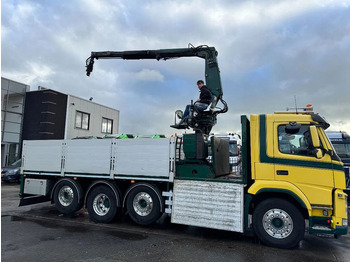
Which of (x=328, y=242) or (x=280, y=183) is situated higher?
(x=280, y=183)

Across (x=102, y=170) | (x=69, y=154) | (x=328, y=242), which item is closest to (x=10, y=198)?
(x=69, y=154)

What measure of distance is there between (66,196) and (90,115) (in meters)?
17.6

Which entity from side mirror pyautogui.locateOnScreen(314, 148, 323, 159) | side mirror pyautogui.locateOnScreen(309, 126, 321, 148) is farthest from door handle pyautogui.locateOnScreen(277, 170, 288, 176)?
side mirror pyautogui.locateOnScreen(309, 126, 321, 148)

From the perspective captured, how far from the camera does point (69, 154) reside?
8297 mm

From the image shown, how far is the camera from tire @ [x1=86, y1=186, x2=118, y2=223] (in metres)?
7.56

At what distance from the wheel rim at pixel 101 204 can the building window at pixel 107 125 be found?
19516 millimetres

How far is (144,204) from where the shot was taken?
720 centimetres

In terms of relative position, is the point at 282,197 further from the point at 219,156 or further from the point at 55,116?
the point at 55,116

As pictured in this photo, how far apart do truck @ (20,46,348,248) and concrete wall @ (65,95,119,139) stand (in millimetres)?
14286

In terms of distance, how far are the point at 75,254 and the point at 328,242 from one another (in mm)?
5653

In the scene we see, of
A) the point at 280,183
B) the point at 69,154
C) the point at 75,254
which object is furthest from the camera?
the point at 69,154

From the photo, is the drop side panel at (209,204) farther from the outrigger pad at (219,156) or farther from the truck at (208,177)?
the outrigger pad at (219,156)

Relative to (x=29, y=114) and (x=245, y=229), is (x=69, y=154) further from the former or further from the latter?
(x=29, y=114)

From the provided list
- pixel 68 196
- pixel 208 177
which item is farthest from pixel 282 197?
pixel 68 196
